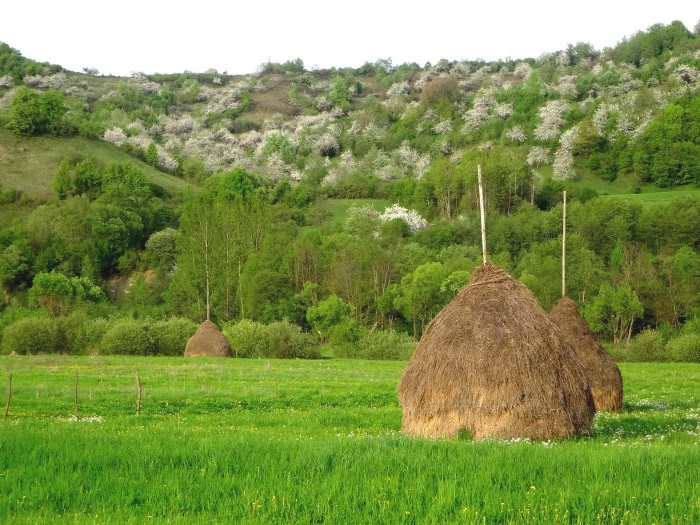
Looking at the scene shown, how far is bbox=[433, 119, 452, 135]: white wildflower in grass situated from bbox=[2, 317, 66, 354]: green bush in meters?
145

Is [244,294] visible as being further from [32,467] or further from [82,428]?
[32,467]

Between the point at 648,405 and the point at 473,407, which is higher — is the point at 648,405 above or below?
below

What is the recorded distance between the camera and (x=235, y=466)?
11625 millimetres

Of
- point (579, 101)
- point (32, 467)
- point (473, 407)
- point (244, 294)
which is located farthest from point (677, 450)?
point (579, 101)

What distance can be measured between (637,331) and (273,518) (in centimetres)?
7992

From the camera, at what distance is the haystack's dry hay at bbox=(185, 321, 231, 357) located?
51062 mm

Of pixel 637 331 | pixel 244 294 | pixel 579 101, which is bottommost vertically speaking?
pixel 637 331

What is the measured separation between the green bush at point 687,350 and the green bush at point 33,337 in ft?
158

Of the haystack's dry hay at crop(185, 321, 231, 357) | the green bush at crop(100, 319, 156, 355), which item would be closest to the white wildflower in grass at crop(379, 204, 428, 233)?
the green bush at crop(100, 319, 156, 355)

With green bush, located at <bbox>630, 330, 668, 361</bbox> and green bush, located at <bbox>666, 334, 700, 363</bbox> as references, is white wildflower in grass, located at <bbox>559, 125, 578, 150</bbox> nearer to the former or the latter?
green bush, located at <bbox>630, 330, 668, 361</bbox>

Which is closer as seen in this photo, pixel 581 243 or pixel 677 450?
pixel 677 450

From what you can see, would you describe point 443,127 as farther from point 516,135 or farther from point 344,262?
point 344,262

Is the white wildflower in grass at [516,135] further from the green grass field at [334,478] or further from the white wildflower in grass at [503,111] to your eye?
the green grass field at [334,478]

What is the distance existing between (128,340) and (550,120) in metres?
121
